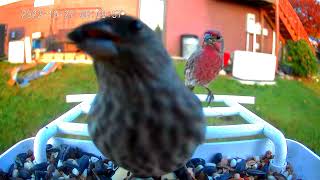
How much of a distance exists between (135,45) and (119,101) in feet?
0.20

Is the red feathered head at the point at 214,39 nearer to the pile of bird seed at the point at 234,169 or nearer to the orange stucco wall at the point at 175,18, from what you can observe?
the orange stucco wall at the point at 175,18

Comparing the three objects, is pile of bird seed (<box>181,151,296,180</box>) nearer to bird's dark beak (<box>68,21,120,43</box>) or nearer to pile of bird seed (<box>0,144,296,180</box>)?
pile of bird seed (<box>0,144,296,180</box>)

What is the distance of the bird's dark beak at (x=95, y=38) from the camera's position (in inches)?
9.2

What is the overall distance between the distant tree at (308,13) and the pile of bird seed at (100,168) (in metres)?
0.25

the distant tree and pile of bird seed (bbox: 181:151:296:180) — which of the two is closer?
pile of bird seed (bbox: 181:151:296:180)

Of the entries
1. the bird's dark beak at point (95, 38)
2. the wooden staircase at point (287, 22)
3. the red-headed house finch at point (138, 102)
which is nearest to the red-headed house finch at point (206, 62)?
the wooden staircase at point (287, 22)

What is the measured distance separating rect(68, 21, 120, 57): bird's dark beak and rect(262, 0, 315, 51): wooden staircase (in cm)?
50

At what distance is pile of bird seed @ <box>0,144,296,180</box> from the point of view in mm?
521

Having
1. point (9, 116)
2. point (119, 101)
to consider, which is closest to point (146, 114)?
point (119, 101)

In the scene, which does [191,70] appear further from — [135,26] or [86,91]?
[135,26]

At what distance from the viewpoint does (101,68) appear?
0.29m

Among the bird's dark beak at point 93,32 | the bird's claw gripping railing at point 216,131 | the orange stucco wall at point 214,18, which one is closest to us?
the bird's dark beak at point 93,32

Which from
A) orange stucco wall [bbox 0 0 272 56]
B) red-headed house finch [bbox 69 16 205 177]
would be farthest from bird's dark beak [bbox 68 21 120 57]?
orange stucco wall [bbox 0 0 272 56]

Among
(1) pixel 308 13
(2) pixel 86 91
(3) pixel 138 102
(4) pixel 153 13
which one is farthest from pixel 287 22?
(3) pixel 138 102
